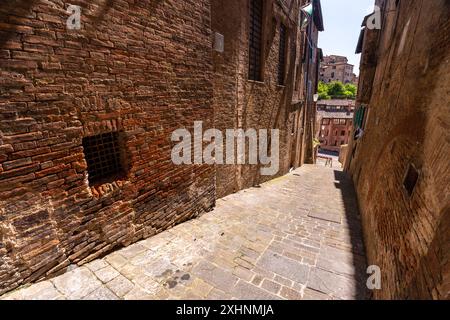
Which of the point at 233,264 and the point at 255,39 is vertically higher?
the point at 255,39

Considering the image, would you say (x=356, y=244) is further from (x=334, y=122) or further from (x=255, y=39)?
(x=334, y=122)

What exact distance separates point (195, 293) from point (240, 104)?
566 centimetres

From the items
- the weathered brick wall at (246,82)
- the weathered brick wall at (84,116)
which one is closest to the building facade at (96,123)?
the weathered brick wall at (84,116)

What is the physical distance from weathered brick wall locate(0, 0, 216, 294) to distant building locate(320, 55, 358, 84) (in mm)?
68403

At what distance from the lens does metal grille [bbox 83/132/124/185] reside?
338 cm

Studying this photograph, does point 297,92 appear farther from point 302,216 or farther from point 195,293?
point 195,293

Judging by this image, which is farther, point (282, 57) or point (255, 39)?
point (282, 57)

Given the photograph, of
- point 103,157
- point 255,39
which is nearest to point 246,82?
point 255,39

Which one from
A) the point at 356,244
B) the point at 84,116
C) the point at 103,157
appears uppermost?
the point at 84,116

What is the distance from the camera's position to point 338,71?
62.5 meters

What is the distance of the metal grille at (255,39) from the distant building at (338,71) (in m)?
62.8

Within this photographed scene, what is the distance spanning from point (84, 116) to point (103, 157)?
786 mm

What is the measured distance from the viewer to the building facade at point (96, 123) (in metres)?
2.48

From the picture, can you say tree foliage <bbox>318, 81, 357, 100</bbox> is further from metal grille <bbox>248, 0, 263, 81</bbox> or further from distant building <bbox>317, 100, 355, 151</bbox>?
metal grille <bbox>248, 0, 263, 81</bbox>
